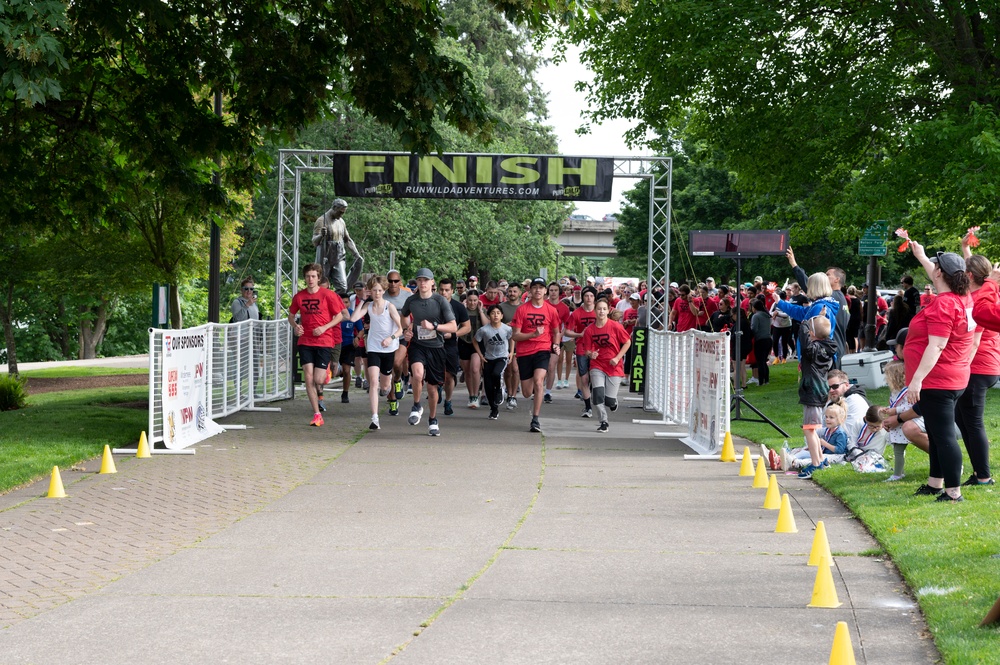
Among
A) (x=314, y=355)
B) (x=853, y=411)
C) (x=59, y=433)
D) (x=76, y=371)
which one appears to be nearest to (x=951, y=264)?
(x=853, y=411)

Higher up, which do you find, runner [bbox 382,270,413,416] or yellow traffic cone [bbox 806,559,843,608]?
runner [bbox 382,270,413,416]

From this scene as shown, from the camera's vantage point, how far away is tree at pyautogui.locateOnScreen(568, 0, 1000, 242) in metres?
18.6

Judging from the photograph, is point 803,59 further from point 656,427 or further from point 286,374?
point 286,374

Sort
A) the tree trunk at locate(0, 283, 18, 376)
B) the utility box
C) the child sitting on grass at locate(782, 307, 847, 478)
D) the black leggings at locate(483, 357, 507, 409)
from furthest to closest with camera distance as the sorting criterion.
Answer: the tree trunk at locate(0, 283, 18, 376)
the utility box
the black leggings at locate(483, 357, 507, 409)
the child sitting on grass at locate(782, 307, 847, 478)

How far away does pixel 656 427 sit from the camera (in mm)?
15992

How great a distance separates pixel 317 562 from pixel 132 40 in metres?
9.21

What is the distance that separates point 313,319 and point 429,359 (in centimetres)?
175

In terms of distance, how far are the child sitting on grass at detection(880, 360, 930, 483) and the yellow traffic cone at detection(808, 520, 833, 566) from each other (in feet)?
8.42

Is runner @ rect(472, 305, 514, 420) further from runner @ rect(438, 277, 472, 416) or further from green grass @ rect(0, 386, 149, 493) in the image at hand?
green grass @ rect(0, 386, 149, 493)

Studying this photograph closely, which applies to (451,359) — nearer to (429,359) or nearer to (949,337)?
(429,359)

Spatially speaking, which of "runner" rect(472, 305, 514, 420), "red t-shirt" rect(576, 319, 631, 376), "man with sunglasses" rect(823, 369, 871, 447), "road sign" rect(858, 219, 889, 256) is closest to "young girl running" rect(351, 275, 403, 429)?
"runner" rect(472, 305, 514, 420)

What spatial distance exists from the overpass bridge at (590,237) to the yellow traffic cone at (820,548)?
75549 millimetres

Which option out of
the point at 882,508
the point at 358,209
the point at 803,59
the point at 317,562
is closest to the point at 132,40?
the point at 317,562

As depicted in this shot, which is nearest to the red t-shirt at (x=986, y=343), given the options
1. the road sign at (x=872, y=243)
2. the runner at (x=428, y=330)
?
the runner at (x=428, y=330)
